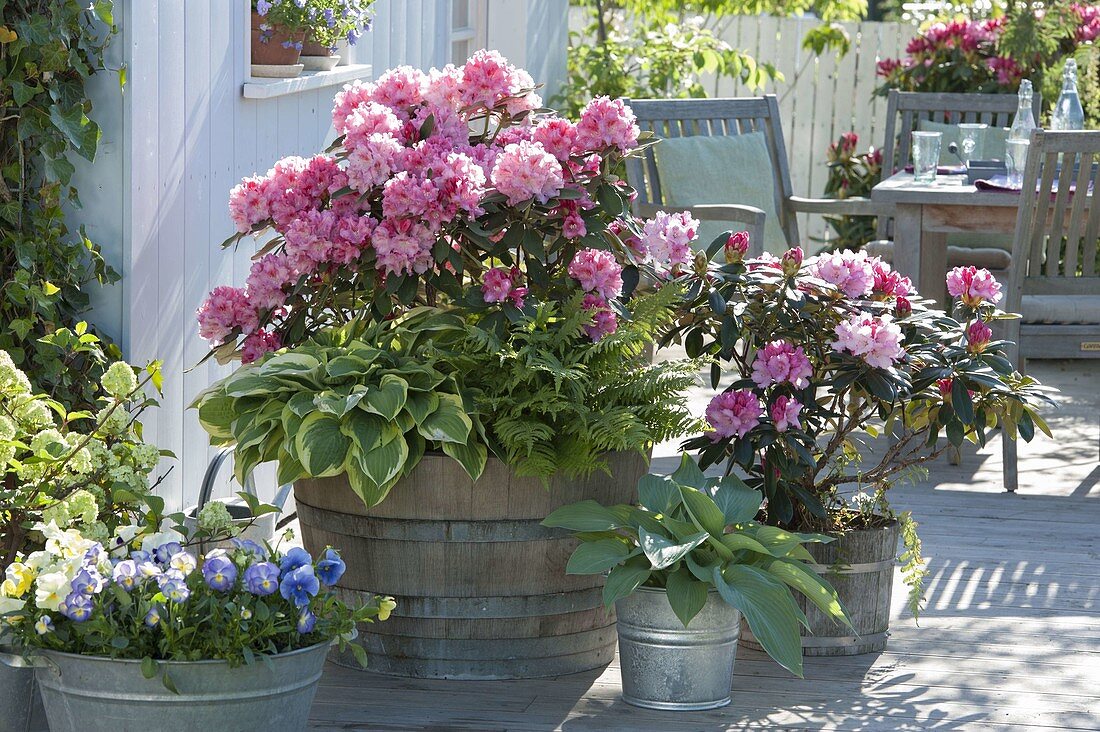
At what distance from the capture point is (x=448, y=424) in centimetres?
253

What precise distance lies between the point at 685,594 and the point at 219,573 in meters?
0.79

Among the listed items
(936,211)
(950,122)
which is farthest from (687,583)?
(950,122)

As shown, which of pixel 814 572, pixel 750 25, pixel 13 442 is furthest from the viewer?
pixel 750 25

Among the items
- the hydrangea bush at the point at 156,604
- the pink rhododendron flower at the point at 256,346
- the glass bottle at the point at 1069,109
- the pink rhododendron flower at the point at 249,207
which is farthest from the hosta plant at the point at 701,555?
the glass bottle at the point at 1069,109

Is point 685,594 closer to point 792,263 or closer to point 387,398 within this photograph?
point 387,398

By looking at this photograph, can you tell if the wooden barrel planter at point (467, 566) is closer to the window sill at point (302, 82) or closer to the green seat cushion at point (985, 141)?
the window sill at point (302, 82)

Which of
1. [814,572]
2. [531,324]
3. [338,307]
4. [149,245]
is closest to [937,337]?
[814,572]

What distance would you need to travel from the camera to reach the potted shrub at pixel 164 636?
6.91 ft

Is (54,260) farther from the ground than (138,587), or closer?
farther from the ground

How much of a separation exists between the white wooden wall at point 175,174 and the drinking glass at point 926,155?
2.07 metres

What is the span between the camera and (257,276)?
2.81 metres

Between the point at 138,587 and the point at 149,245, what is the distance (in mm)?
991

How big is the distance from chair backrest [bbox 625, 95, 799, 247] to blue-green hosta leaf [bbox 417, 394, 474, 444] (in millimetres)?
2510

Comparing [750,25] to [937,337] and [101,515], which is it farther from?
[101,515]
